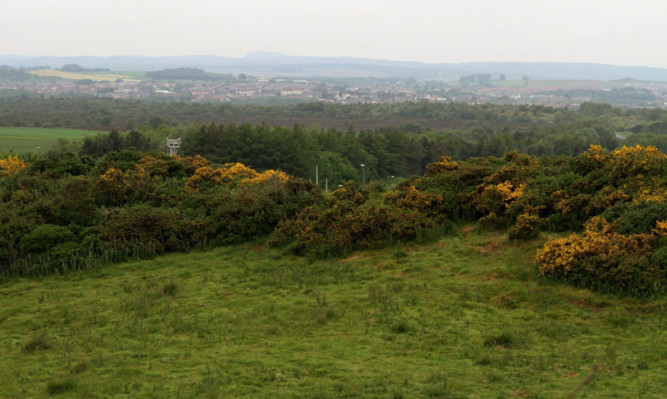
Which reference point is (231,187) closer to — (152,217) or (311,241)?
(152,217)

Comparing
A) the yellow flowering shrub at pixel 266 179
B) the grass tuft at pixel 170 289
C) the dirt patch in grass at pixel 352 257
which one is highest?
the yellow flowering shrub at pixel 266 179

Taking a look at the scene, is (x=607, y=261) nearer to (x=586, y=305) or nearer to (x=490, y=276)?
(x=586, y=305)

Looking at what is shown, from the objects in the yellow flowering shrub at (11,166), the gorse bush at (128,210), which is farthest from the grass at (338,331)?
the yellow flowering shrub at (11,166)

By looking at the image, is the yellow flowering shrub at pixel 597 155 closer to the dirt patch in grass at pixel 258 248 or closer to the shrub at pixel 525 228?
the shrub at pixel 525 228

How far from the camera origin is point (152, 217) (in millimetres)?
18781

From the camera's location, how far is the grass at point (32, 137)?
6814 centimetres

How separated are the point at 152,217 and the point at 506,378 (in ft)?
44.0

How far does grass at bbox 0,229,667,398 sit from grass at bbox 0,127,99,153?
56.4m

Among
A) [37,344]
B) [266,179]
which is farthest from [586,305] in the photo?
[266,179]

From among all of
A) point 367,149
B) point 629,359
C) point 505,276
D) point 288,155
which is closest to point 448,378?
point 629,359

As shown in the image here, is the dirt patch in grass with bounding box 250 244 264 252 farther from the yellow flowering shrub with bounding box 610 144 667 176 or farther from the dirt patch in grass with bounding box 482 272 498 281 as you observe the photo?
the yellow flowering shrub with bounding box 610 144 667 176

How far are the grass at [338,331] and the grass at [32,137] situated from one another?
5644 cm

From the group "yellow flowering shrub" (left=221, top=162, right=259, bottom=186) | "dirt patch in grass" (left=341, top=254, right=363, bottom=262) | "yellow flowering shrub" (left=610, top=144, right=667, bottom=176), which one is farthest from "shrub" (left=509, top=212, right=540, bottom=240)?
"yellow flowering shrub" (left=221, top=162, right=259, bottom=186)

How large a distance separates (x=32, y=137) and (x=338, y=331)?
79.1m
